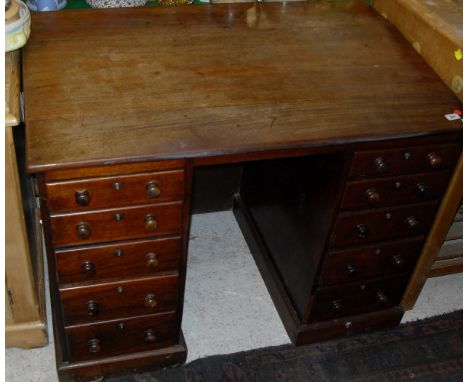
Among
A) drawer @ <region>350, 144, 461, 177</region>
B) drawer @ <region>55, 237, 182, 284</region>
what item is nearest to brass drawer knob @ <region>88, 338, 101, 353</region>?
drawer @ <region>55, 237, 182, 284</region>

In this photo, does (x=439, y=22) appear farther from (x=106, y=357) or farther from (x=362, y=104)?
(x=106, y=357)

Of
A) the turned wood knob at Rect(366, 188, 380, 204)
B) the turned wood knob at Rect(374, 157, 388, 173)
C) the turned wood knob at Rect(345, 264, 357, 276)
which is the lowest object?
the turned wood knob at Rect(345, 264, 357, 276)

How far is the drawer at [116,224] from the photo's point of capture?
1.50m

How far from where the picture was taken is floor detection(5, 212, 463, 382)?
201 centimetres

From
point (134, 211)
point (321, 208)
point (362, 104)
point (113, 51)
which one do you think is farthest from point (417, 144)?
point (113, 51)

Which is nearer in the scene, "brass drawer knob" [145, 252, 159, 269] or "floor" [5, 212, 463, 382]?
"brass drawer knob" [145, 252, 159, 269]

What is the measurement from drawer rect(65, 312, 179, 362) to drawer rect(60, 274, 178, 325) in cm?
3

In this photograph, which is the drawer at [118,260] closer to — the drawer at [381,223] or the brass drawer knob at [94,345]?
the brass drawer knob at [94,345]

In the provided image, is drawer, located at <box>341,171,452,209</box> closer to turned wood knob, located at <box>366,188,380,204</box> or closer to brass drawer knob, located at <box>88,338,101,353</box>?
turned wood knob, located at <box>366,188,380,204</box>

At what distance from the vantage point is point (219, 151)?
4.75 ft

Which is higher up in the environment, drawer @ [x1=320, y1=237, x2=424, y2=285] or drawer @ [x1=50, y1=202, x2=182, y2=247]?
drawer @ [x1=50, y1=202, x2=182, y2=247]

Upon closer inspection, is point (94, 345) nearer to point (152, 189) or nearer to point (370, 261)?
point (152, 189)

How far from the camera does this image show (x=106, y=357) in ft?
6.23

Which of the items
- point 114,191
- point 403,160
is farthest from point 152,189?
point 403,160
